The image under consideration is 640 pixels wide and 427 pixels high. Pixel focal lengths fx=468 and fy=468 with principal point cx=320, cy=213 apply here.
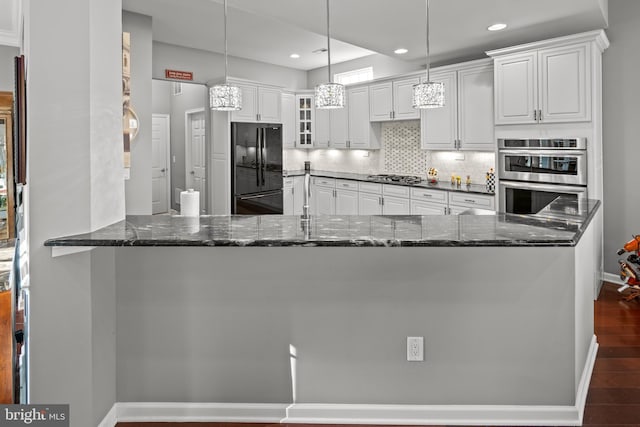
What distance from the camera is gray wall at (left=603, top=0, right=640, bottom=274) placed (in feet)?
14.6

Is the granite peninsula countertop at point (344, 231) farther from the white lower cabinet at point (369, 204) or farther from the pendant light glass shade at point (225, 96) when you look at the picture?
the white lower cabinet at point (369, 204)

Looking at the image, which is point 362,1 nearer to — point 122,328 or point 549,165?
point 549,165

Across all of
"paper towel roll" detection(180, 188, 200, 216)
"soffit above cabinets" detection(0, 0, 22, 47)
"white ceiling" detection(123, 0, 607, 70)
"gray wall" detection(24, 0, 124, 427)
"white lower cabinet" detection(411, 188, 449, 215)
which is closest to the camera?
"gray wall" detection(24, 0, 124, 427)

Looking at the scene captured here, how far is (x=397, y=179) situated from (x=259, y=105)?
7.61 ft

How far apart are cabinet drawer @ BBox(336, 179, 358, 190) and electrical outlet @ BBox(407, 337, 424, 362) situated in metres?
4.71

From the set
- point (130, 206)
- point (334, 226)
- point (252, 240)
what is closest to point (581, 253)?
point (334, 226)

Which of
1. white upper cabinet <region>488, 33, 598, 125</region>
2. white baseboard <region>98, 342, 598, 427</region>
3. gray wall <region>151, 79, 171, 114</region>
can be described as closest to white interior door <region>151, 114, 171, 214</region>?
gray wall <region>151, 79, 171, 114</region>

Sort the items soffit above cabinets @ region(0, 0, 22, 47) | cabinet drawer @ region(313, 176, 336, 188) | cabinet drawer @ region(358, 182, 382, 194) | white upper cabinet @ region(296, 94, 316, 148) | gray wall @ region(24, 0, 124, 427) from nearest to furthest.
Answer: gray wall @ region(24, 0, 124, 427) < soffit above cabinets @ region(0, 0, 22, 47) < cabinet drawer @ region(358, 182, 382, 194) < cabinet drawer @ region(313, 176, 336, 188) < white upper cabinet @ region(296, 94, 316, 148)

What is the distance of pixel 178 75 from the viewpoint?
6.50 metres

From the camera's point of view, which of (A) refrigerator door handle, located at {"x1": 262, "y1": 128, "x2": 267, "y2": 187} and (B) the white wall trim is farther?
(A) refrigerator door handle, located at {"x1": 262, "y1": 128, "x2": 267, "y2": 187}

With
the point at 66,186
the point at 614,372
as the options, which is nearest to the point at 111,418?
the point at 66,186

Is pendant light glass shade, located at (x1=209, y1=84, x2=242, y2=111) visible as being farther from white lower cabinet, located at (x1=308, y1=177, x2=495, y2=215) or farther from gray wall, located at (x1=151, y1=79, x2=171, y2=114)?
gray wall, located at (x1=151, y1=79, x2=171, y2=114)

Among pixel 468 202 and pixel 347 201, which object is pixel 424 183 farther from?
pixel 347 201

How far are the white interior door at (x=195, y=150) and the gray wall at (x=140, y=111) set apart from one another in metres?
2.12
